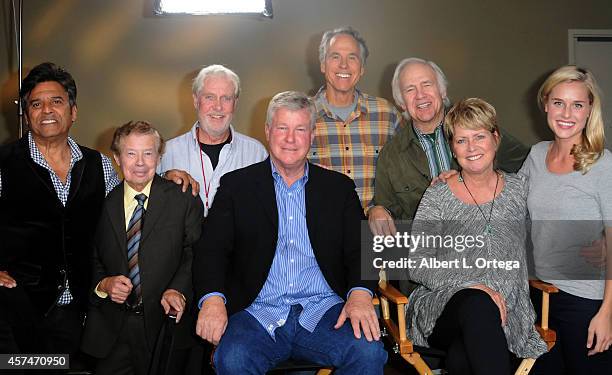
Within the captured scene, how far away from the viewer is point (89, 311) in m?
2.68

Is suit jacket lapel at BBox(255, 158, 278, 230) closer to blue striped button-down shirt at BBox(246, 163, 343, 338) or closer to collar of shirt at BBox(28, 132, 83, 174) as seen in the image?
blue striped button-down shirt at BBox(246, 163, 343, 338)

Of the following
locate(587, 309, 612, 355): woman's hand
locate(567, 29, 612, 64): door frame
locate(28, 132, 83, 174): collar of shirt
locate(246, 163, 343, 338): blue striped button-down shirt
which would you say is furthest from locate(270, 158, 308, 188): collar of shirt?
locate(567, 29, 612, 64): door frame

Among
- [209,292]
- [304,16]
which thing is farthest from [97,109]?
[209,292]

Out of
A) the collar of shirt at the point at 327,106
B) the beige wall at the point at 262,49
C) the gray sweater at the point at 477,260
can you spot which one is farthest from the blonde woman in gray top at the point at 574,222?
the beige wall at the point at 262,49

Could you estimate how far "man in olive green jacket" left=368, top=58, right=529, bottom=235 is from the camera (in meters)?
3.09

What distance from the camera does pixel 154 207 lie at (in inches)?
106

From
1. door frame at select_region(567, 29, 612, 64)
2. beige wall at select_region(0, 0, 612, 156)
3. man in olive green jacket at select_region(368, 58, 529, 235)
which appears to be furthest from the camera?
door frame at select_region(567, 29, 612, 64)

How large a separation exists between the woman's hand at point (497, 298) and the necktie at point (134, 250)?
141cm

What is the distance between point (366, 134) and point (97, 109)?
10.6 ft

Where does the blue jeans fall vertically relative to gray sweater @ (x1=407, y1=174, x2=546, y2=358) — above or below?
below

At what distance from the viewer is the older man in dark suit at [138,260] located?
2.62 metres

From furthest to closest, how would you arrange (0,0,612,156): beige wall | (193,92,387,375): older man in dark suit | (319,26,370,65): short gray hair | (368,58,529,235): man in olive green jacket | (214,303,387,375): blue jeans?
(0,0,612,156): beige wall < (319,26,370,65): short gray hair < (368,58,529,235): man in olive green jacket < (193,92,387,375): older man in dark suit < (214,303,387,375): blue jeans

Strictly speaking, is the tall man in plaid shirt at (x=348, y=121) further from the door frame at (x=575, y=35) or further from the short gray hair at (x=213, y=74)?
the door frame at (x=575, y=35)

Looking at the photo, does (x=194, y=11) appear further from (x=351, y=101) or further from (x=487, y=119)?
(x=487, y=119)
